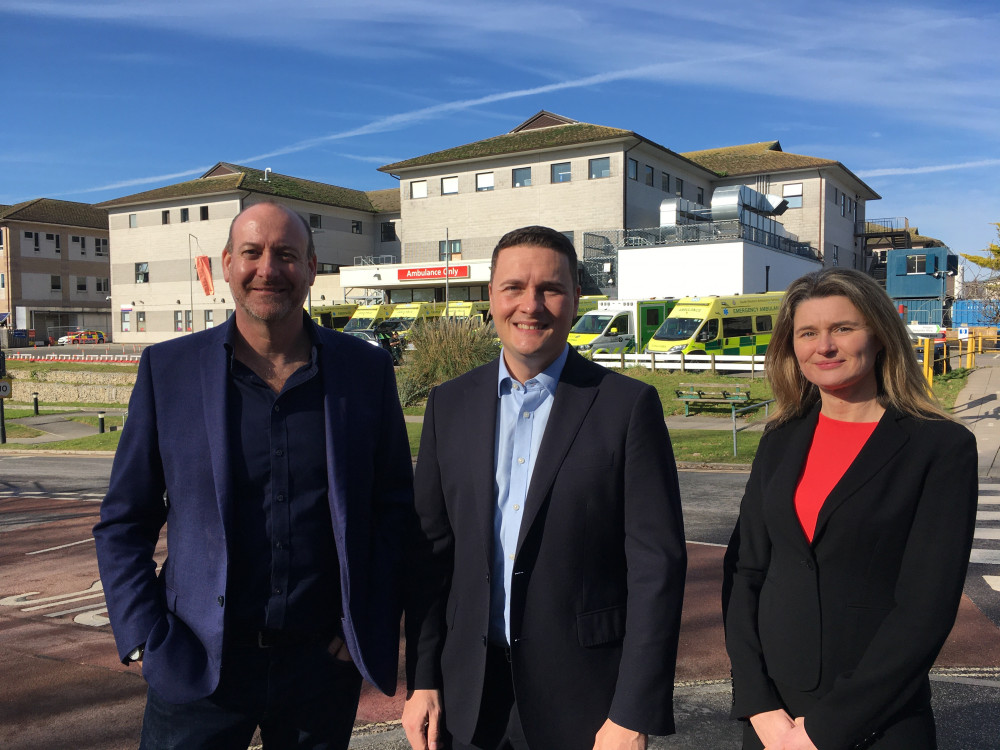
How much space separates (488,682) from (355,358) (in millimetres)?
1160

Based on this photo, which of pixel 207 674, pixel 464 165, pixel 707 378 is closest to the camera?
pixel 207 674

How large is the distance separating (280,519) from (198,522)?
252 mm

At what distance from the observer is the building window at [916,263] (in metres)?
47.3

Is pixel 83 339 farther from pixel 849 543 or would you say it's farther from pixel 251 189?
pixel 849 543

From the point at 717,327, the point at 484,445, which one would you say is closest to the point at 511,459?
the point at 484,445

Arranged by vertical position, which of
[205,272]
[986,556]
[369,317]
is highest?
[205,272]

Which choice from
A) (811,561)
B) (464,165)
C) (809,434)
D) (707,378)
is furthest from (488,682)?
(464,165)

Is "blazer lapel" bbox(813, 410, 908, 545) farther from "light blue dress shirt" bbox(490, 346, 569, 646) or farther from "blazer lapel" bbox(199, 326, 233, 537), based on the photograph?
"blazer lapel" bbox(199, 326, 233, 537)

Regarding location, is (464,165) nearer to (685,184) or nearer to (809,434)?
(685,184)

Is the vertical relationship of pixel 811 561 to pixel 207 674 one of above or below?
above

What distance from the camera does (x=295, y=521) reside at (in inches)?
102

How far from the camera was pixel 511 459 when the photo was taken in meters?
2.53

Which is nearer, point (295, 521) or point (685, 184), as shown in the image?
point (295, 521)

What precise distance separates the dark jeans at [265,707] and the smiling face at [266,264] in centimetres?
110
